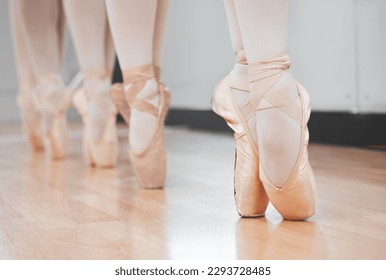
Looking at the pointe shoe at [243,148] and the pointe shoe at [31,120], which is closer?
the pointe shoe at [243,148]

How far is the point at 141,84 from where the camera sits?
3.63 ft

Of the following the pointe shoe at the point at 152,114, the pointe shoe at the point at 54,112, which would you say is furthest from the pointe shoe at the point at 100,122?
the pointe shoe at the point at 152,114

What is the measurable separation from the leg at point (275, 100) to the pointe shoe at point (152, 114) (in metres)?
0.32

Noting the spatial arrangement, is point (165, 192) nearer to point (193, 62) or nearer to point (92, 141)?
point (92, 141)

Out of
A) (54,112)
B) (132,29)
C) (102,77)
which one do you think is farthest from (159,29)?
(54,112)

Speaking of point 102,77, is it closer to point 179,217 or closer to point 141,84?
point 141,84

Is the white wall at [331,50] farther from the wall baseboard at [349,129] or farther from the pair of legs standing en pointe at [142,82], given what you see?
the pair of legs standing en pointe at [142,82]

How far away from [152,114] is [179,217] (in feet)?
0.86

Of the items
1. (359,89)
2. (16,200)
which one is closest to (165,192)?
(16,200)

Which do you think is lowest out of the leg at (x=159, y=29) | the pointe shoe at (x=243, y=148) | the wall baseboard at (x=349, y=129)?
the wall baseboard at (x=349, y=129)

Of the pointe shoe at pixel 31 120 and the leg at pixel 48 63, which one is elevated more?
the leg at pixel 48 63

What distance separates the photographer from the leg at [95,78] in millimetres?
1485

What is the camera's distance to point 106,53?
1.58m

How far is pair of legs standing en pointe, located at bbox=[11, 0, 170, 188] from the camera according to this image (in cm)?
111
